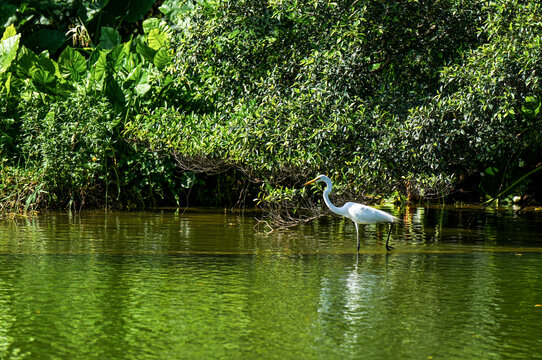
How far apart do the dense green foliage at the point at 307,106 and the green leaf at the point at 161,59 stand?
560 mm

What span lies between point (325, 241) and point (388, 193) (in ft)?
4.93

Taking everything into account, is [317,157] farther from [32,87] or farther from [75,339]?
[32,87]

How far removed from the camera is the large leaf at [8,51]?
57.8 feet

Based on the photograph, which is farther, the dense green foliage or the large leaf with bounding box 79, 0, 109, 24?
the large leaf with bounding box 79, 0, 109, 24

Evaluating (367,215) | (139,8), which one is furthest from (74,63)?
(367,215)

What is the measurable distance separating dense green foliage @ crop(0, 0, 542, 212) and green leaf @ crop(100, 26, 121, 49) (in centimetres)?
293

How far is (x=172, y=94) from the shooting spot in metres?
18.8

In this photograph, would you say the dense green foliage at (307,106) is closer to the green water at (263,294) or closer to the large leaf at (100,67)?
the large leaf at (100,67)

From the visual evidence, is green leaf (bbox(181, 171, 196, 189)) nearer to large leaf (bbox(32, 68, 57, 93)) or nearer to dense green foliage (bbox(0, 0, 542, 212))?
dense green foliage (bbox(0, 0, 542, 212))

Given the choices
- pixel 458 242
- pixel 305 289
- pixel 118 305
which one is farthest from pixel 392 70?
pixel 118 305

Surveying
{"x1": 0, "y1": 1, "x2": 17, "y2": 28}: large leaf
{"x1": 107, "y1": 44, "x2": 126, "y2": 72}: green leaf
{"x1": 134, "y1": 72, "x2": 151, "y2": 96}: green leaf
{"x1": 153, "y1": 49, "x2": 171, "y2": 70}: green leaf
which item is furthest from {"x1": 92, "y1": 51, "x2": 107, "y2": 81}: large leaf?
{"x1": 0, "y1": 1, "x2": 17, "y2": 28}: large leaf

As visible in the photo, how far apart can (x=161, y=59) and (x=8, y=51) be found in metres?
3.37

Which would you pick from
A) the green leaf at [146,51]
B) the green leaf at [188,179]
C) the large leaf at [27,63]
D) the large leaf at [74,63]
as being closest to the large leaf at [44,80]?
the large leaf at [27,63]

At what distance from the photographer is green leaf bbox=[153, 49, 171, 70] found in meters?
17.9
